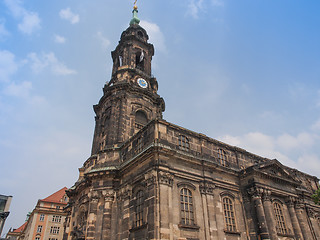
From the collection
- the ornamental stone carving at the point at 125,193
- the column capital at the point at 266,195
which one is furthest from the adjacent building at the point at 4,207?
the column capital at the point at 266,195

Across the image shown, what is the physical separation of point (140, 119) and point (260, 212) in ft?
49.9

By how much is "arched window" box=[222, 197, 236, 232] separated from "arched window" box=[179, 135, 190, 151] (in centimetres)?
531

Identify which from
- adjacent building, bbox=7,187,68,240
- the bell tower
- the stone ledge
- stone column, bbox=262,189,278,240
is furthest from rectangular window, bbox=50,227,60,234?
stone column, bbox=262,189,278,240

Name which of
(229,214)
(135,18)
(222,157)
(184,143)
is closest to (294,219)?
(229,214)

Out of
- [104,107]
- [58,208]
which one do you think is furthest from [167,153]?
[58,208]

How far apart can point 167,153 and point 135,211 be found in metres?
5.07

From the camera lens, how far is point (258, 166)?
2309cm

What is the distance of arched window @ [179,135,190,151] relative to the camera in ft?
70.1

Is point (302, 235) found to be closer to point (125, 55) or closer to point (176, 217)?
point (176, 217)

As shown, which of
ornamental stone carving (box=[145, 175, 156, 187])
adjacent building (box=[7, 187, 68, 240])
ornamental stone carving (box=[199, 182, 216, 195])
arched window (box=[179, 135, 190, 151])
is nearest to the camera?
ornamental stone carving (box=[145, 175, 156, 187])

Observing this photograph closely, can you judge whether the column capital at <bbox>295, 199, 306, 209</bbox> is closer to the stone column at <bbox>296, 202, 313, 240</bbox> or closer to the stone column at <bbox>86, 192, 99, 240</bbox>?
the stone column at <bbox>296, 202, 313, 240</bbox>

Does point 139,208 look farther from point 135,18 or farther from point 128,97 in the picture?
point 135,18

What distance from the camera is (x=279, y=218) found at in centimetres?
2319

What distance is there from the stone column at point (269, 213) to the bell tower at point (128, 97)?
14.0 meters
